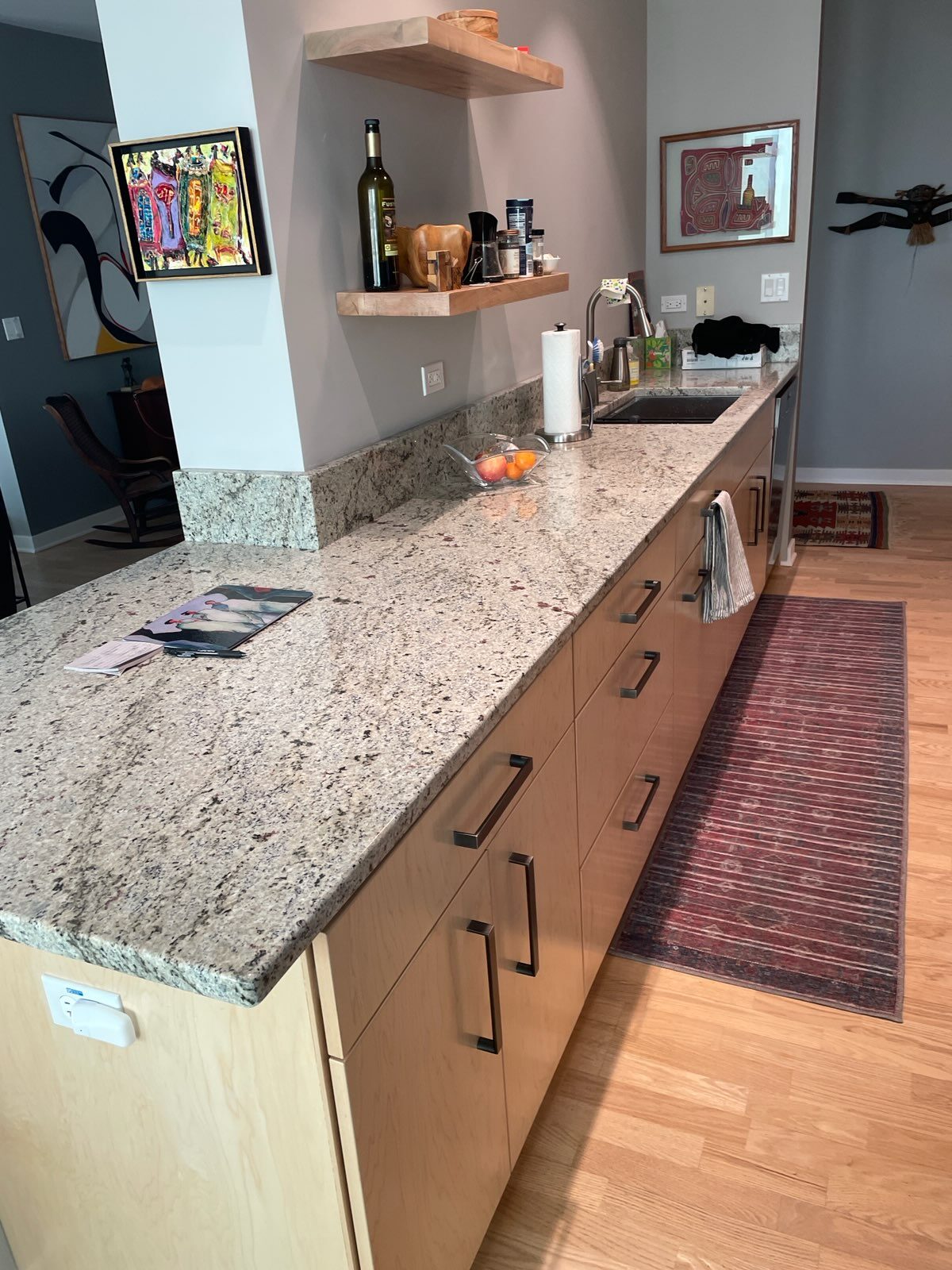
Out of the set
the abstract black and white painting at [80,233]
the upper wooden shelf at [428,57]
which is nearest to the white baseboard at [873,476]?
the upper wooden shelf at [428,57]

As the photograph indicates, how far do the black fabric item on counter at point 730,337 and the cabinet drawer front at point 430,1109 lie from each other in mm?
2970

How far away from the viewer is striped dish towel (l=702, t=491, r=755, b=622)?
245 cm

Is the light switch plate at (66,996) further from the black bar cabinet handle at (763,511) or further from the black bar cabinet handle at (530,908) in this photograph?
the black bar cabinet handle at (763,511)

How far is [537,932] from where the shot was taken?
4.63 ft

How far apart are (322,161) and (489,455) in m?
0.69

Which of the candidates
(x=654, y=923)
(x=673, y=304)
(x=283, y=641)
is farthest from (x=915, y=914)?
(x=673, y=304)

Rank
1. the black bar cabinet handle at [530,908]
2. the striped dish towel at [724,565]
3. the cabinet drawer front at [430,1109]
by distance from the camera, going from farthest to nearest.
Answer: the striped dish towel at [724,565], the black bar cabinet handle at [530,908], the cabinet drawer front at [430,1109]

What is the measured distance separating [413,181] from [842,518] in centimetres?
324

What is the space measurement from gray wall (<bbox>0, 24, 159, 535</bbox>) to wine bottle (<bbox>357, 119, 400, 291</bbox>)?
416 centimetres

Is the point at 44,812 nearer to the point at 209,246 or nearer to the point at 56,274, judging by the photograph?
the point at 209,246

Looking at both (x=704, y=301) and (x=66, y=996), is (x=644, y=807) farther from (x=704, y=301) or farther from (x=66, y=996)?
(x=704, y=301)

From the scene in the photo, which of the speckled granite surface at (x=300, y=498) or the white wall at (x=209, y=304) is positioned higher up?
the white wall at (x=209, y=304)

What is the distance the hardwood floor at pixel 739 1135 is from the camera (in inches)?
56.7

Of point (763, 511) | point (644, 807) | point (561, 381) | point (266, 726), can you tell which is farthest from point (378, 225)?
point (763, 511)
